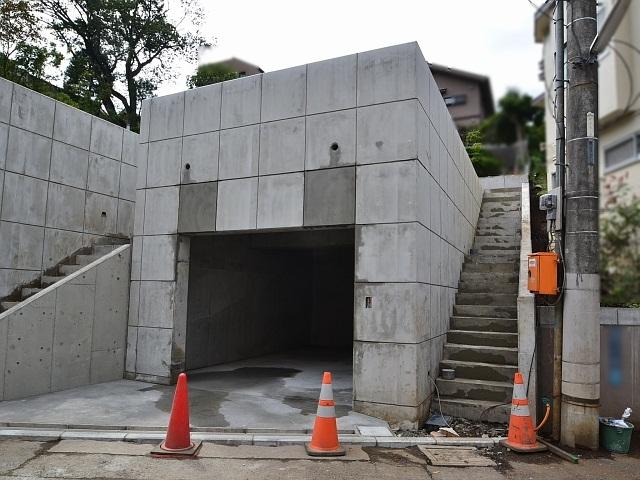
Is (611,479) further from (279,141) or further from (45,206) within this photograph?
(45,206)

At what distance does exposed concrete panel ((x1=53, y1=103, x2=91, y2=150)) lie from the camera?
31.7ft

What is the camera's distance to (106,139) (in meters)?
10.9

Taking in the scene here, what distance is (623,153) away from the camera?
1.53 meters

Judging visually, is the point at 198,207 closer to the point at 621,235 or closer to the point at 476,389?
the point at 476,389

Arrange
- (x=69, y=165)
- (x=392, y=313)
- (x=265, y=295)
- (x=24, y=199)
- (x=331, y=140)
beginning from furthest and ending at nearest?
(x=265, y=295)
(x=69, y=165)
(x=24, y=199)
(x=331, y=140)
(x=392, y=313)

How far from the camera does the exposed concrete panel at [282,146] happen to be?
7.40 meters

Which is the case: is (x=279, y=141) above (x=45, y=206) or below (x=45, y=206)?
above

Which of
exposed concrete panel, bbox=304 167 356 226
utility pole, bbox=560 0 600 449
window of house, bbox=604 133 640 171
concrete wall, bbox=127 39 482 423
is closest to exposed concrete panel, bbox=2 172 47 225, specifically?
concrete wall, bbox=127 39 482 423

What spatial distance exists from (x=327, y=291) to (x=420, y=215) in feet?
27.5

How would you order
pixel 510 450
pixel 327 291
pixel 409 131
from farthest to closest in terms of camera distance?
1. pixel 327 291
2. pixel 409 131
3. pixel 510 450

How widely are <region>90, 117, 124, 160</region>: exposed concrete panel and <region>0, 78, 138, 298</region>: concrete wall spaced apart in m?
0.02

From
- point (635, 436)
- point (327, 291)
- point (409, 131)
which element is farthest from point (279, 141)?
point (327, 291)

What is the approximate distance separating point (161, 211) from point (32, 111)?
10.7 feet

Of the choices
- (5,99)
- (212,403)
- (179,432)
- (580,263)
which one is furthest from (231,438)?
(5,99)
